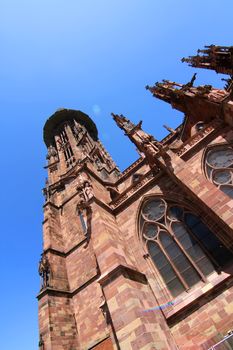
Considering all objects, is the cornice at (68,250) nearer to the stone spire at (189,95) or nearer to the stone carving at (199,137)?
the stone carving at (199,137)

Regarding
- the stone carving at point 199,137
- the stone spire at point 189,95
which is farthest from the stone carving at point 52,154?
the stone carving at point 199,137

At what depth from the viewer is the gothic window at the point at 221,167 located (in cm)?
916

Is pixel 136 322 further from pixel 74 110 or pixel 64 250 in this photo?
pixel 74 110

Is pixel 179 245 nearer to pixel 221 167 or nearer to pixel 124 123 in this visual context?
pixel 221 167

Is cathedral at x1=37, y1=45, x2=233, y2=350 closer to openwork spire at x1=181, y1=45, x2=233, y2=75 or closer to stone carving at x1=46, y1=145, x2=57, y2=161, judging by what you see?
openwork spire at x1=181, y1=45, x2=233, y2=75

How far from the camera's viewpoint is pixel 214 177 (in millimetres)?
9539

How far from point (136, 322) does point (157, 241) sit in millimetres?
3899

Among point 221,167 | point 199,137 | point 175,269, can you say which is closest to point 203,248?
point 175,269

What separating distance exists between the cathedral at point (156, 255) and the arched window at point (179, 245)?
1.4 inches

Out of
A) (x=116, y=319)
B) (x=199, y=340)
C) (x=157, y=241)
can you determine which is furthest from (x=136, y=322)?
(x=157, y=241)

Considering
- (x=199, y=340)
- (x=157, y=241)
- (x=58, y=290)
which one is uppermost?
(x=58, y=290)

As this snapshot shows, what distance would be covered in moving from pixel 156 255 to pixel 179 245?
1.05 m

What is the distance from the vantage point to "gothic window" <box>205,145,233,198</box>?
9.16m

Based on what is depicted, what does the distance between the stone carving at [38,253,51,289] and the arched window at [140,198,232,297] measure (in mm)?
4844
